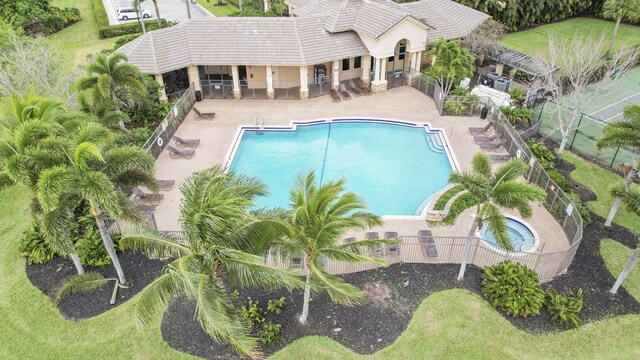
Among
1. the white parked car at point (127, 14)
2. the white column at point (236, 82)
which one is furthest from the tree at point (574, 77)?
the white parked car at point (127, 14)

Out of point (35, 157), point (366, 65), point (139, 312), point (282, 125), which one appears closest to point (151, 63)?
point (282, 125)

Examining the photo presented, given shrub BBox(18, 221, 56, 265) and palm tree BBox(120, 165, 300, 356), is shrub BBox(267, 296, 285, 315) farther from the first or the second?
shrub BBox(18, 221, 56, 265)

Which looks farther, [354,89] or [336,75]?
[354,89]

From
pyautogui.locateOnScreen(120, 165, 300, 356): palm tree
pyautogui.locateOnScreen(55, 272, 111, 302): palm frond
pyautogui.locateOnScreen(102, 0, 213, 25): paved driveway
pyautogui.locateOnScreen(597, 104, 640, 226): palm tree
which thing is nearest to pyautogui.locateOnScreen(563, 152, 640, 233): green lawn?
pyautogui.locateOnScreen(597, 104, 640, 226): palm tree

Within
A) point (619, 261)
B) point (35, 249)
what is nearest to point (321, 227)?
point (35, 249)

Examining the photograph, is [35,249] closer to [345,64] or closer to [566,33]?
[345,64]

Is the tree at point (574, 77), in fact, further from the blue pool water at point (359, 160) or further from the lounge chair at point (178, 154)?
the lounge chair at point (178, 154)
